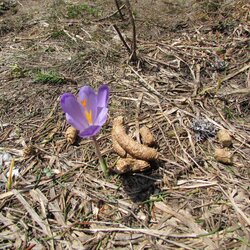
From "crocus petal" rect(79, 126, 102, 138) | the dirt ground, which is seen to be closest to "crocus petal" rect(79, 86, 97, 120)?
"crocus petal" rect(79, 126, 102, 138)

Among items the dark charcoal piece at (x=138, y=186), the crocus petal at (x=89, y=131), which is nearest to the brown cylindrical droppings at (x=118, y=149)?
the dark charcoal piece at (x=138, y=186)

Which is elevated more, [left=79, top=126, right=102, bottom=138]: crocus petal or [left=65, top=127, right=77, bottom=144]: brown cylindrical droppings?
[left=79, top=126, right=102, bottom=138]: crocus petal

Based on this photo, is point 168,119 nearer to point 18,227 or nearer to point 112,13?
point 18,227

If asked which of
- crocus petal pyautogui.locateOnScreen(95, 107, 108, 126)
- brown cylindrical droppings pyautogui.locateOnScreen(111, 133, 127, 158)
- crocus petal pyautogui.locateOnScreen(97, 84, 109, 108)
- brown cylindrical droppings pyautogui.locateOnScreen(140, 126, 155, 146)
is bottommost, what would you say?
brown cylindrical droppings pyautogui.locateOnScreen(140, 126, 155, 146)

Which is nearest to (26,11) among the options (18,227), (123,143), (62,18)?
(62,18)

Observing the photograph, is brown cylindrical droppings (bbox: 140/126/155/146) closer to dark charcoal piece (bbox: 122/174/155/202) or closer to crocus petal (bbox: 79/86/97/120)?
dark charcoal piece (bbox: 122/174/155/202)

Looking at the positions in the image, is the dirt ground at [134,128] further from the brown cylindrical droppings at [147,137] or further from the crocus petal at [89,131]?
the crocus petal at [89,131]

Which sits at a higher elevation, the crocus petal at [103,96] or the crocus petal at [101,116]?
the crocus petal at [103,96]
